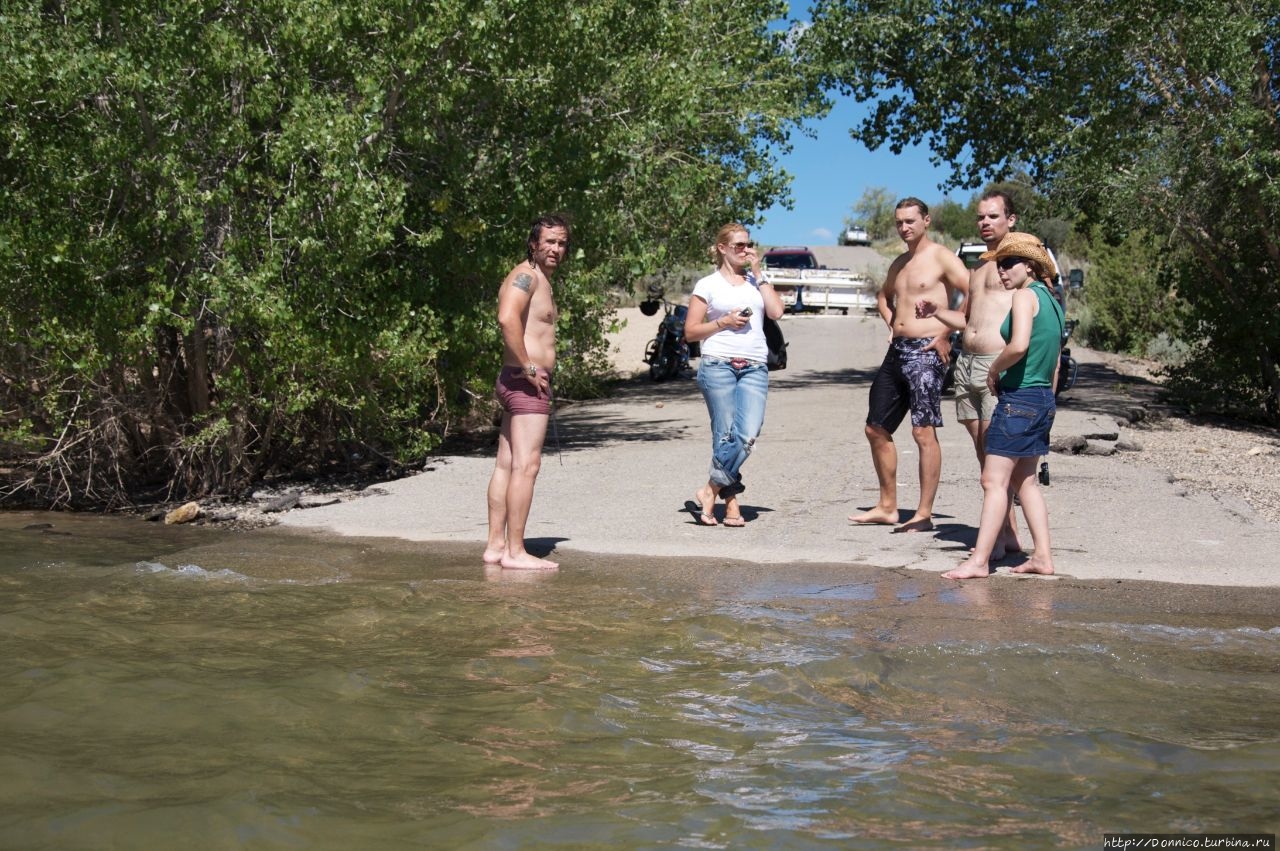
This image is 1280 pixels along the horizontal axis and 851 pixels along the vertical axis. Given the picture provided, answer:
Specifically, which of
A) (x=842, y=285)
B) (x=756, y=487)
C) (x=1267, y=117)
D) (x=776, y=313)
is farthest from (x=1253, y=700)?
(x=842, y=285)

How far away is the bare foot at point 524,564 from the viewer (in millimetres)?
7500

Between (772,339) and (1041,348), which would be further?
(772,339)

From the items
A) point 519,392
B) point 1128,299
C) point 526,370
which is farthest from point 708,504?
point 1128,299

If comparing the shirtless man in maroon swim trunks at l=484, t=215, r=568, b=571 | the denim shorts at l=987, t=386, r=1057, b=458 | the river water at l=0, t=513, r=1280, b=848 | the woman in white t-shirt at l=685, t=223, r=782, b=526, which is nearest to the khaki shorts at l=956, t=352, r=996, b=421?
the denim shorts at l=987, t=386, r=1057, b=458

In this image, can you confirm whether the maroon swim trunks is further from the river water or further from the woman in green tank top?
the woman in green tank top

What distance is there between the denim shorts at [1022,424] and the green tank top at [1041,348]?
5 cm

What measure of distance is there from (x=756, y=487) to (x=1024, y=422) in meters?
3.68

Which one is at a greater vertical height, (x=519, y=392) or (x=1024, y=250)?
(x=1024, y=250)

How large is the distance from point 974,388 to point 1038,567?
42.7 inches

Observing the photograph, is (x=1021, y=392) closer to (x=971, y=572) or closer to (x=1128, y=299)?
(x=971, y=572)

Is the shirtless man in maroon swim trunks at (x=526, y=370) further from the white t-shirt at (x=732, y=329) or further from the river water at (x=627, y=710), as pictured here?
the white t-shirt at (x=732, y=329)

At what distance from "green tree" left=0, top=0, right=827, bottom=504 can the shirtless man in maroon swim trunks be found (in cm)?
254

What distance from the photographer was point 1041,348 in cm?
700

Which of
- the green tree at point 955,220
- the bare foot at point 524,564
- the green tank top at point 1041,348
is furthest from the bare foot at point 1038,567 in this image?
the green tree at point 955,220
